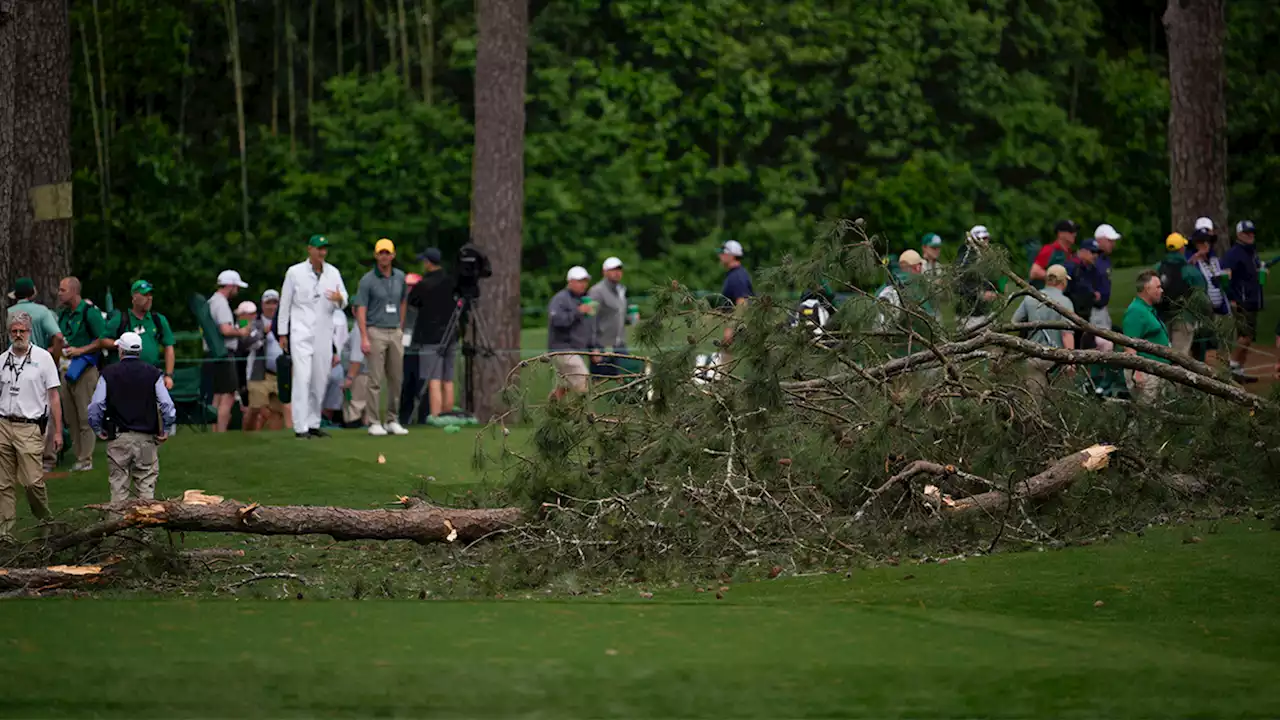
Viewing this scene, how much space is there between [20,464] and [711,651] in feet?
22.5

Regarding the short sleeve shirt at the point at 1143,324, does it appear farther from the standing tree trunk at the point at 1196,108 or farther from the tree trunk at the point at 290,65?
the tree trunk at the point at 290,65

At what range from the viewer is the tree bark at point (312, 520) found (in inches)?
489

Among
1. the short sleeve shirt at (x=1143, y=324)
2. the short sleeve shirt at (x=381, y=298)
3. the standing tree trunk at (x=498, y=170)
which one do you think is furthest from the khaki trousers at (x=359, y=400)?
the short sleeve shirt at (x=1143, y=324)

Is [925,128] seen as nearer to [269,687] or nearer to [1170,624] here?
[1170,624]

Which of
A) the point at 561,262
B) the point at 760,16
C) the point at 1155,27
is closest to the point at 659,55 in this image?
the point at 760,16

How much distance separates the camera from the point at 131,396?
1469 centimetres

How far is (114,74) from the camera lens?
1168 inches

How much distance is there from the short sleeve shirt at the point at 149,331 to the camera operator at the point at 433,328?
3595 mm

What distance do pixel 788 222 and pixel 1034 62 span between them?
6.22 metres

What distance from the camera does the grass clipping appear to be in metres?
12.9

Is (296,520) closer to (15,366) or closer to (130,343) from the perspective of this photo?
(130,343)

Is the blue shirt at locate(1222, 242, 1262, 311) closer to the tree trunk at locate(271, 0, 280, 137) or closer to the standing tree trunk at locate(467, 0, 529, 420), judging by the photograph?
the standing tree trunk at locate(467, 0, 529, 420)

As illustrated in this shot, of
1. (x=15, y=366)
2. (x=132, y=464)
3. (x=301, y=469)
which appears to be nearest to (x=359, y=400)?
(x=301, y=469)

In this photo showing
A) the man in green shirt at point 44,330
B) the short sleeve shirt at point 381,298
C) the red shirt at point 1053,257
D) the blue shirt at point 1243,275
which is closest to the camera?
the man in green shirt at point 44,330
